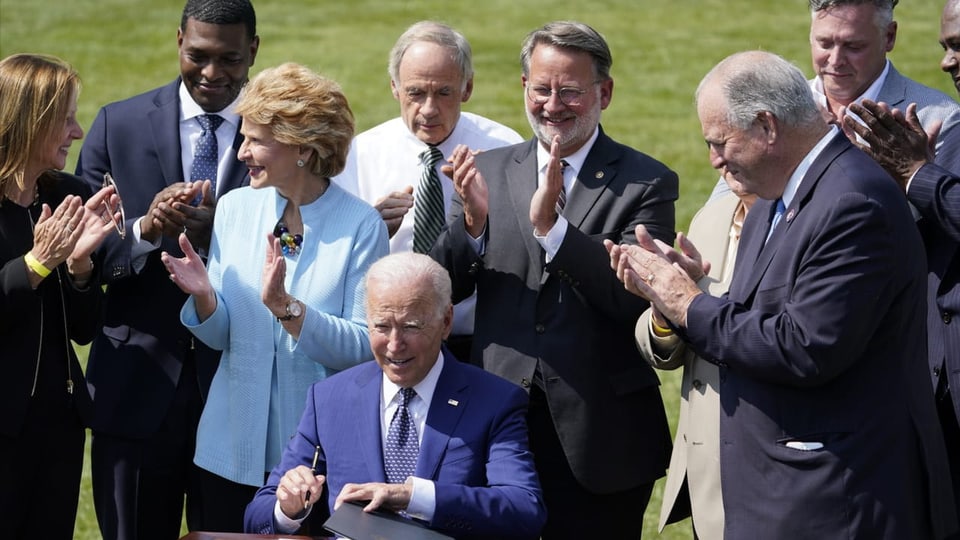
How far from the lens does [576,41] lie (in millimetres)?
5320

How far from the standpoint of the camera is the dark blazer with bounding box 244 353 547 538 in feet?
15.3

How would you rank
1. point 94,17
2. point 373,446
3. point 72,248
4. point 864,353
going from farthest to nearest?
point 94,17
point 72,248
point 373,446
point 864,353

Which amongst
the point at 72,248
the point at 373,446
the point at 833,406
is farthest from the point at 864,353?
the point at 72,248

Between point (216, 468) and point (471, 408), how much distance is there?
110 cm

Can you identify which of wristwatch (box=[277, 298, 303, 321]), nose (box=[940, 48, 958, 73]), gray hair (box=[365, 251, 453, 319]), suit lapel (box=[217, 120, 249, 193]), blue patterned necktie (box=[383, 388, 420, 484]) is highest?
nose (box=[940, 48, 958, 73])

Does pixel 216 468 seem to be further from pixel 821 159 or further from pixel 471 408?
pixel 821 159

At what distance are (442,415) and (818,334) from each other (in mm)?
1311

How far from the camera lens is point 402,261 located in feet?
16.0

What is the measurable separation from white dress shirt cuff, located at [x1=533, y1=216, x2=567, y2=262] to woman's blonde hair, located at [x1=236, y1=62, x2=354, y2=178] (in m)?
0.88

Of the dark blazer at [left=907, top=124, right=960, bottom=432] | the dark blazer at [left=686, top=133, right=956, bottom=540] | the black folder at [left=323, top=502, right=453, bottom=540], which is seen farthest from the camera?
the dark blazer at [left=907, top=124, right=960, bottom=432]

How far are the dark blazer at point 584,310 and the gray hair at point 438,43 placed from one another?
0.76m

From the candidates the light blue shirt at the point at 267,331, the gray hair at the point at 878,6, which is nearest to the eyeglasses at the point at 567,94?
the light blue shirt at the point at 267,331

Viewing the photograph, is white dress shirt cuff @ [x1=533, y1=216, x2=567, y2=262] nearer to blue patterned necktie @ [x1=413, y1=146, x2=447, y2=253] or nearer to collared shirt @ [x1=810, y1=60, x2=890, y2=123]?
blue patterned necktie @ [x1=413, y1=146, x2=447, y2=253]

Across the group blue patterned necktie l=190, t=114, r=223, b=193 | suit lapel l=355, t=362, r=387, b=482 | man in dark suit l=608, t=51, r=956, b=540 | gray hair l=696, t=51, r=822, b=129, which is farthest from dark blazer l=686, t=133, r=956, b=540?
blue patterned necktie l=190, t=114, r=223, b=193
